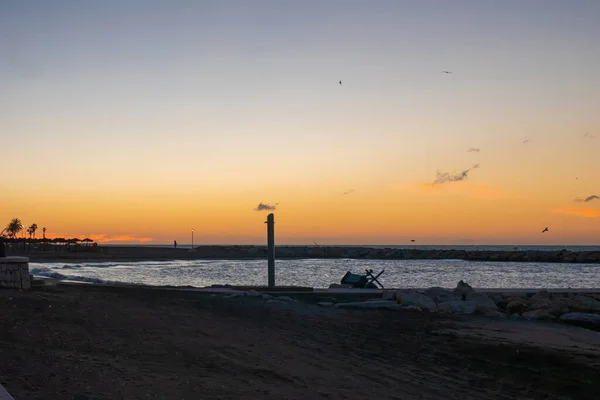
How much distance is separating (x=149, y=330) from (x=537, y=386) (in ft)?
22.0

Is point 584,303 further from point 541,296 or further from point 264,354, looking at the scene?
point 264,354

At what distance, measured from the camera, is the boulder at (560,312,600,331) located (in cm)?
1575

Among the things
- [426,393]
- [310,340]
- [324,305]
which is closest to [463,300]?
[324,305]

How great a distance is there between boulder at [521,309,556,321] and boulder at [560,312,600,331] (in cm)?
32

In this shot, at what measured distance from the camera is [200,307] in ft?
47.2

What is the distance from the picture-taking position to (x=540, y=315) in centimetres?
1656

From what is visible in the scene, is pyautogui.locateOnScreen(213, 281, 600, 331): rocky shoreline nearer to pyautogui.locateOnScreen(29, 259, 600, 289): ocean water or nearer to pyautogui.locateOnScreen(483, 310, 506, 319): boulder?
pyautogui.locateOnScreen(483, 310, 506, 319): boulder

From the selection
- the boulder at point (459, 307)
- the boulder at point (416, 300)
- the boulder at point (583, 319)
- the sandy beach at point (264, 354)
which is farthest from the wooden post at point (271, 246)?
the boulder at point (583, 319)

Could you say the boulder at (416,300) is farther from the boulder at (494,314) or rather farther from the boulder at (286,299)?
the boulder at (286,299)

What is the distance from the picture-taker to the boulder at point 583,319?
15747 millimetres

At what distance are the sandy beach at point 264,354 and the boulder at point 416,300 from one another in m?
2.35

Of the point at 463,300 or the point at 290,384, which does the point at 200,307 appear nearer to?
the point at 290,384

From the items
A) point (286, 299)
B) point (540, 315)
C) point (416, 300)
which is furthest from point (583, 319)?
point (286, 299)

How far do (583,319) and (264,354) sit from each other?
10.7 meters
